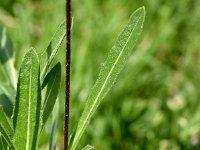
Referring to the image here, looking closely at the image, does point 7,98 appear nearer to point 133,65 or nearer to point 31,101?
point 31,101

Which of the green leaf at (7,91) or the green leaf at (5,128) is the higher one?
the green leaf at (7,91)

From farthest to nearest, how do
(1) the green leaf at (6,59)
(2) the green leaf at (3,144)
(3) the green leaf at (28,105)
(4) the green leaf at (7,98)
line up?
(1) the green leaf at (6,59) < (4) the green leaf at (7,98) < (2) the green leaf at (3,144) < (3) the green leaf at (28,105)

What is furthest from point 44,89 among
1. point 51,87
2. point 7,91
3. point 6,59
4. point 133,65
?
point 133,65

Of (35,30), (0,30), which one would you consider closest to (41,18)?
(35,30)

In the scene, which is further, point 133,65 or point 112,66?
point 133,65

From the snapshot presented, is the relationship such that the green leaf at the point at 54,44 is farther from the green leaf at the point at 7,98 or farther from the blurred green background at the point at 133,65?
the blurred green background at the point at 133,65

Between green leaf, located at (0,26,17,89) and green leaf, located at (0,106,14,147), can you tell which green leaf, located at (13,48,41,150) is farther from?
green leaf, located at (0,26,17,89)

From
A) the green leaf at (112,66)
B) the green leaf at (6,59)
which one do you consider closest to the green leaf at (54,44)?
the green leaf at (112,66)
